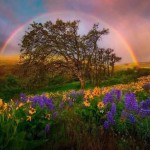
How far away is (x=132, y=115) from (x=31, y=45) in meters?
27.1

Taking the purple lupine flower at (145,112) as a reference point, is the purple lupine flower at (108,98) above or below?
above

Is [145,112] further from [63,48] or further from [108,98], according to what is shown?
[63,48]

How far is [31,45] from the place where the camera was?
3178 centimetres

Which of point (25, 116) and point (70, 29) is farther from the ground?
point (70, 29)

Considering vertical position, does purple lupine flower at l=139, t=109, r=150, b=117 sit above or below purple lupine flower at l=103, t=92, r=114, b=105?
below

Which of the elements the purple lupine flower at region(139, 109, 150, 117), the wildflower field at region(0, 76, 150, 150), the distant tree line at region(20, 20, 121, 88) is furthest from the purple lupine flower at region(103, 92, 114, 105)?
the distant tree line at region(20, 20, 121, 88)

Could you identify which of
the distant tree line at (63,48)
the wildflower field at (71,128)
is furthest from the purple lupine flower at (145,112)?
the distant tree line at (63,48)

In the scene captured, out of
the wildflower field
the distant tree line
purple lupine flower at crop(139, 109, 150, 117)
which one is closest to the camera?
the wildflower field

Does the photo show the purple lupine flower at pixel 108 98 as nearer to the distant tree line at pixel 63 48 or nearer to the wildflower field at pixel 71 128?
the wildflower field at pixel 71 128

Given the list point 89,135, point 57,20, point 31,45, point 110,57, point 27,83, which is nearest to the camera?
point 89,135

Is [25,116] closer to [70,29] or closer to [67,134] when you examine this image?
[67,134]

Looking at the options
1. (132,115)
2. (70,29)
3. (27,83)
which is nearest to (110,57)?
(70,29)

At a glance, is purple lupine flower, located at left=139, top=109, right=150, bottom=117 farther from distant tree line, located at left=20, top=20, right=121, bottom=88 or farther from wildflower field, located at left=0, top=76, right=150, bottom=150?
distant tree line, located at left=20, top=20, right=121, bottom=88

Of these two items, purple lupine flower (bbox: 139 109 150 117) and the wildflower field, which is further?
purple lupine flower (bbox: 139 109 150 117)
